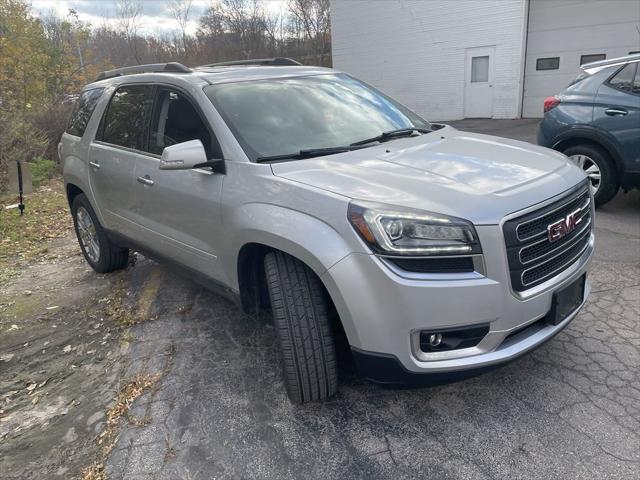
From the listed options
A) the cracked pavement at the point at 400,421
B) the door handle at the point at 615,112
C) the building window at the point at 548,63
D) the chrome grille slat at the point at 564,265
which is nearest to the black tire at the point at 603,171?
the door handle at the point at 615,112

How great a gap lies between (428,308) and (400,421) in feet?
2.59

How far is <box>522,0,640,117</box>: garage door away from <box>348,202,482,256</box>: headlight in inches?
518

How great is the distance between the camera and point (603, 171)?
560cm

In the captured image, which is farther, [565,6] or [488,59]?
[488,59]

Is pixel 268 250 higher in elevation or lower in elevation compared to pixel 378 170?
lower

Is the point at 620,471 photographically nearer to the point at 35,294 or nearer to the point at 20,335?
the point at 20,335

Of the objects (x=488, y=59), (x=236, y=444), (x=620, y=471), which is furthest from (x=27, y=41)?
(x=620, y=471)

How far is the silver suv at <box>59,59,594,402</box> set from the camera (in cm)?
221

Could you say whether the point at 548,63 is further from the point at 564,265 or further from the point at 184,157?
the point at 184,157

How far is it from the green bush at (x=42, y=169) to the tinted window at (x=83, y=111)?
541 cm

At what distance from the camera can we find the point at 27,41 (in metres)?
12.7

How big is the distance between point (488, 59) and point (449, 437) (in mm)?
15005

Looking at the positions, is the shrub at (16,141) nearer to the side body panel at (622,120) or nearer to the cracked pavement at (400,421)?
the cracked pavement at (400,421)

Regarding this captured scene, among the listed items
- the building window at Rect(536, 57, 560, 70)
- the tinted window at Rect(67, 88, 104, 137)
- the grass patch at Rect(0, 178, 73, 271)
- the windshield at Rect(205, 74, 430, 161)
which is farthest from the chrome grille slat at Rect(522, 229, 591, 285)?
the building window at Rect(536, 57, 560, 70)
